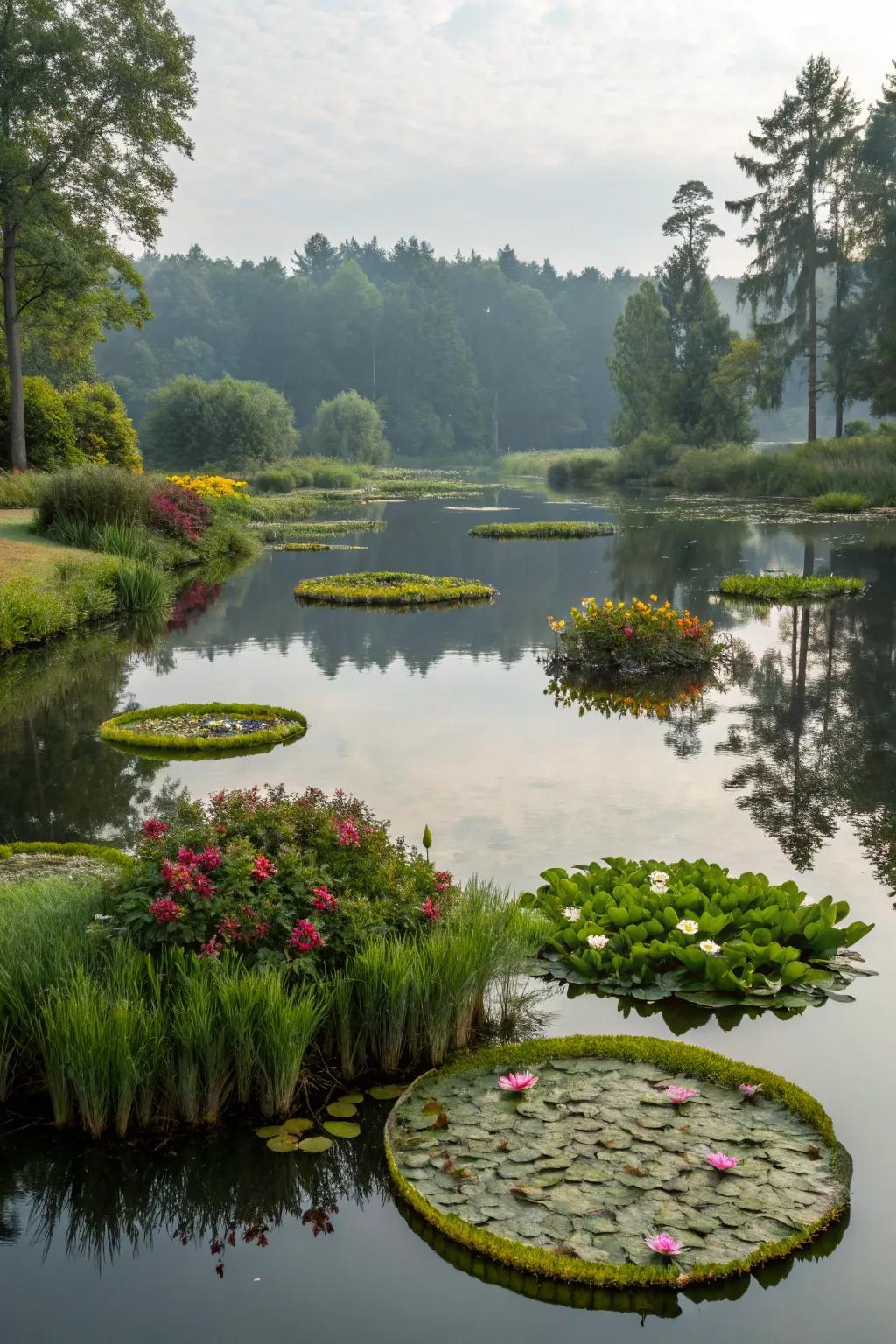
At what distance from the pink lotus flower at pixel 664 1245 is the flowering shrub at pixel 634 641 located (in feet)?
33.5

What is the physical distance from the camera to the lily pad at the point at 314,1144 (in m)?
4.56

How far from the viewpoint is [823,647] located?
599 inches

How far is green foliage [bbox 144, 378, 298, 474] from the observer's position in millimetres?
63688

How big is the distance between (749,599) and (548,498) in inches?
1255

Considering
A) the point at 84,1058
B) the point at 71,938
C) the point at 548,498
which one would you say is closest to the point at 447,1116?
the point at 84,1058

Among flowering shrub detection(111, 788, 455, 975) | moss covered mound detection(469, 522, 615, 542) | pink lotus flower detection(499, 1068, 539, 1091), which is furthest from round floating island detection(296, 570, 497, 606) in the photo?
pink lotus flower detection(499, 1068, 539, 1091)

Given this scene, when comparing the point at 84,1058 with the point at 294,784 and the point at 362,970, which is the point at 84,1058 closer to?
the point at 362,970

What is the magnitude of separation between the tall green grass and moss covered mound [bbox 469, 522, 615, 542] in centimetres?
2675

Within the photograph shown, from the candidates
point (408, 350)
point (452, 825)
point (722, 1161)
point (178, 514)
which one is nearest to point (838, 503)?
point (178, 514)

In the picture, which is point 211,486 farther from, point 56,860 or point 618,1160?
point 618,1160

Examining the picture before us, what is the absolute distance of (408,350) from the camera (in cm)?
12194

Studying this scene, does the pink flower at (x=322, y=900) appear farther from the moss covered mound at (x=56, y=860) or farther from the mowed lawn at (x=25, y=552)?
the mowed lawn at (x=25, y=552)

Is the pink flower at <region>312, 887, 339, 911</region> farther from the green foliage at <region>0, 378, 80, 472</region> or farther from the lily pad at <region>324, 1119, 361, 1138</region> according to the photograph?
the green foliage at <region>0, 378, 80, 472</region>

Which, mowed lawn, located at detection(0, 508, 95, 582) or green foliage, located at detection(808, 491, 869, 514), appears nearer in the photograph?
mowed lawn, located at detection(0, 508, 95, 582)
